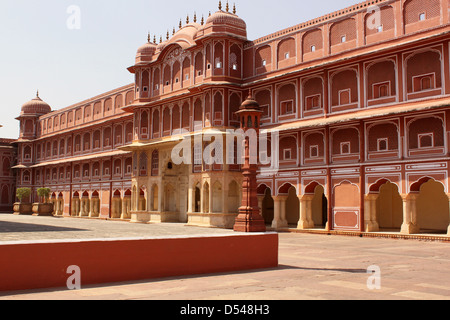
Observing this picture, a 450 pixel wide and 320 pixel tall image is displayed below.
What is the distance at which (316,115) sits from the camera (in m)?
22.9

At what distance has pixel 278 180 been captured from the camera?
24.4m

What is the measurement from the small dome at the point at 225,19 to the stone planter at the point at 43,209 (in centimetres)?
2264

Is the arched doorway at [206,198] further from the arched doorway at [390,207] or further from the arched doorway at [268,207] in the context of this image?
the arched doorway at [390,207]

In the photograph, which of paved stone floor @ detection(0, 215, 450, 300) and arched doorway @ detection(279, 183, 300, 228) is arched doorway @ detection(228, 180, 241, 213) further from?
paved stone floor @ detection(0, 215, 450, 300)

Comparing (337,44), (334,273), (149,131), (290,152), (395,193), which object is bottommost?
(334,273)

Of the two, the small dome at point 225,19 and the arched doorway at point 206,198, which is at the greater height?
the small dome at point 225,19

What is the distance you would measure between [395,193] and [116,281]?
18962 mm

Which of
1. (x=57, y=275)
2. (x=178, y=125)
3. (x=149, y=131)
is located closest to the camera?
(x=57, y=275)

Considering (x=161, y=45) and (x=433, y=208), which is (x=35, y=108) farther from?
(x=433, y=208)

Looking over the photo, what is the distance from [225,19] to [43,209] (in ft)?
78.1

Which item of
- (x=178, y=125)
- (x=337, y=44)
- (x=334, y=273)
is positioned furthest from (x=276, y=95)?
(x=334, y=273)

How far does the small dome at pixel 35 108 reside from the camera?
51.3 meters

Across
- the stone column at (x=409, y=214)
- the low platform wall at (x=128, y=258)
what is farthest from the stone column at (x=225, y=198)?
the low platform wall at (x=128, y=258)

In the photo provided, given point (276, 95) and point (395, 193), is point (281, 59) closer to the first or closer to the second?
point (276, 95)
